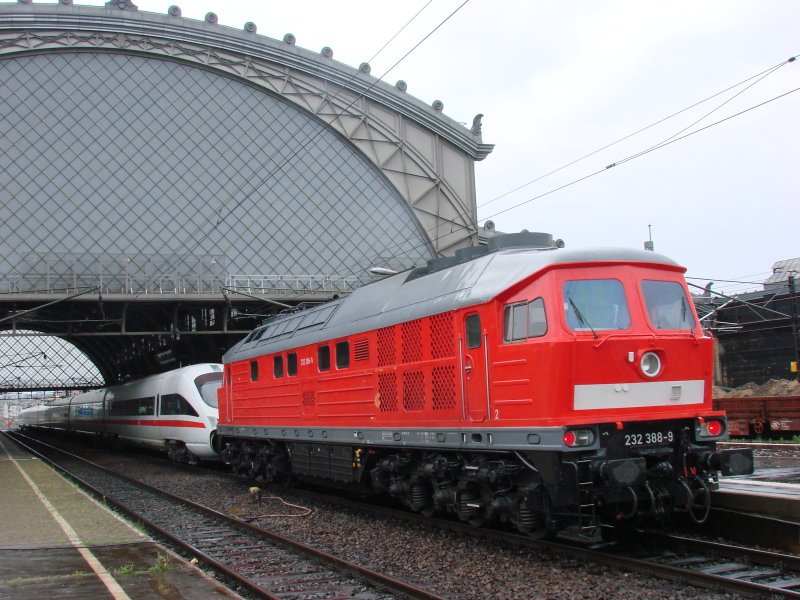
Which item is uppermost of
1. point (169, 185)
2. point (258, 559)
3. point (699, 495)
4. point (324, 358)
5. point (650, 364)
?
point (169, 185)

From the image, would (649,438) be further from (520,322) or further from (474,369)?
(474,369)

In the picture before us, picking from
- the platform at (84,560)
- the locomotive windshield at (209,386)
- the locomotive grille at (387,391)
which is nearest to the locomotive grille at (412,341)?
the locomotive grille at (387,391)

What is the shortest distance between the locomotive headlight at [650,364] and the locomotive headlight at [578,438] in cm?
121

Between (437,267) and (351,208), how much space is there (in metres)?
36.4

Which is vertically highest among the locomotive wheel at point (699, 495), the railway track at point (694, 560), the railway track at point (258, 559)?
the locomotive wheel at point (699, 495)

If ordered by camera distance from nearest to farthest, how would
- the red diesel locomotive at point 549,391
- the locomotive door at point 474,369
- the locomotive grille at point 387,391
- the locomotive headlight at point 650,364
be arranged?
the red diesel locomotive at point 549,391
the locomotive headlight at point 650,364
the locomotive door at point 474,369
the locomotive grille at point 387,391

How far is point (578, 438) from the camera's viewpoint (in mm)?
9148

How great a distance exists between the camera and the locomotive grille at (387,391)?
41.6 feet

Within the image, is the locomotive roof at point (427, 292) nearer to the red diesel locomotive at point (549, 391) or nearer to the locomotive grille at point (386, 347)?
the red diesel locomotive at point (549, 391)

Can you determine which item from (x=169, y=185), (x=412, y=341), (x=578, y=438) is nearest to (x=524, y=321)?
(x=578, y=438)

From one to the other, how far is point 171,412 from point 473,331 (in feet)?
66.4

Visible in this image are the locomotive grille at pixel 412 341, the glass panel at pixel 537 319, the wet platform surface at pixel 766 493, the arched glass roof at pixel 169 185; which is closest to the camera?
the glass panel at pixel 537 319

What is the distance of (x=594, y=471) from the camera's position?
29.8 ft

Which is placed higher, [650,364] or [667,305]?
[667,305]
